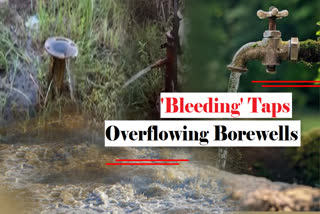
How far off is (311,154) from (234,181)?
47cm

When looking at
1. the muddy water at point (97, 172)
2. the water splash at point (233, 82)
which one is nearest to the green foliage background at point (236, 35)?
the water splash at point (233, 82)

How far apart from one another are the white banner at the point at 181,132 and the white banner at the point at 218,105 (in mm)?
35

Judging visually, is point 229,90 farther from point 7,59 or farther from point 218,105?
point 7,59

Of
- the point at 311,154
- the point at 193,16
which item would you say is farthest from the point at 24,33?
the point at 311,154

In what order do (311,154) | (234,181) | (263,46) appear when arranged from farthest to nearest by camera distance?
(311,154)
(234,181)
(263,46)

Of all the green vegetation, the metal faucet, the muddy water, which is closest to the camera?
the metal faucet

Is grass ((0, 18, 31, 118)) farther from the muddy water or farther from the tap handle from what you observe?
the tap handle

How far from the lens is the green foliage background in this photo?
222 centimetres

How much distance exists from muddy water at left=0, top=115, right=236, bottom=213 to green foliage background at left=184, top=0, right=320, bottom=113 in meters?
0.39

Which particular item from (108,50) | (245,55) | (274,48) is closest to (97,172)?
(108,50)

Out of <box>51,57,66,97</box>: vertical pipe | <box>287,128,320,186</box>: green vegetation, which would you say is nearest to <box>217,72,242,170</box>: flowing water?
<box>287,128,320,186</box>: green vegetation

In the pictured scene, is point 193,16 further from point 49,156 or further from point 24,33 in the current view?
point 49,156

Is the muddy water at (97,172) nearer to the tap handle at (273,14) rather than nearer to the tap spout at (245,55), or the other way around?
the tap spout at (245,55)

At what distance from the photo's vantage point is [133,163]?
7.32 ft
